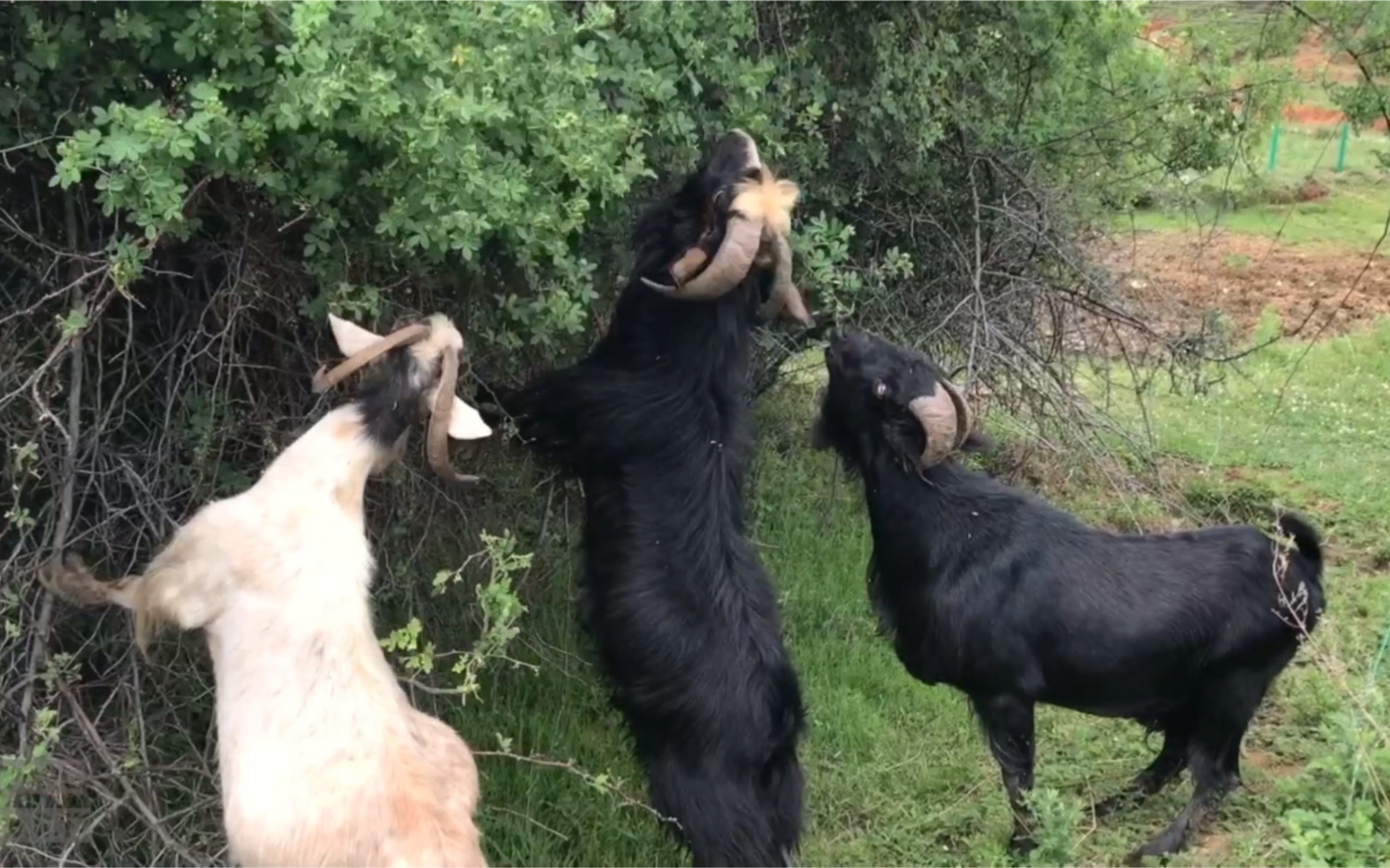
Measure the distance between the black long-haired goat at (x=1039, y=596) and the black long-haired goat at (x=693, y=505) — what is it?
470mm

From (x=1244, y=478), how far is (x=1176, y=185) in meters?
1.87

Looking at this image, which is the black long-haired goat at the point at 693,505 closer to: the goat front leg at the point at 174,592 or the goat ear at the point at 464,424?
the goat ear at the point at 464,424

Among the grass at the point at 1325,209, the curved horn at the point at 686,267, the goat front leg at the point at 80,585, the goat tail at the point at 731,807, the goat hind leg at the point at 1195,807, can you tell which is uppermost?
the curved horn at the point at 686,267

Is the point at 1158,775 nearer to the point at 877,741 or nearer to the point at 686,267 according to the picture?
the point at 877,741

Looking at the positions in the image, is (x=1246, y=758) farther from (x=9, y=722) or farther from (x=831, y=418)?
(x=9, y=722)

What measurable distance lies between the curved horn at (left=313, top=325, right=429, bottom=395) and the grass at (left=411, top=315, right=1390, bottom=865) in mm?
1086

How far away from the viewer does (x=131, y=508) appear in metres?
3.94

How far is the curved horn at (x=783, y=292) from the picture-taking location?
4512 mm

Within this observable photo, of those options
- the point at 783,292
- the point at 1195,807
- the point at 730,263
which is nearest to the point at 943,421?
the point at 783,292

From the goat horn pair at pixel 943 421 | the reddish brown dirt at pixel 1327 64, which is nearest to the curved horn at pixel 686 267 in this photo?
the goat horn pair at pixel 943 421

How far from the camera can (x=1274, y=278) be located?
47.6ft

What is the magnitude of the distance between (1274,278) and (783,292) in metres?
11.4

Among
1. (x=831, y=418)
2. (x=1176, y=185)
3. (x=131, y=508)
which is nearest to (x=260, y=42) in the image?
(x=131, y=508)

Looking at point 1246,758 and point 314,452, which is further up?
point 314,452
